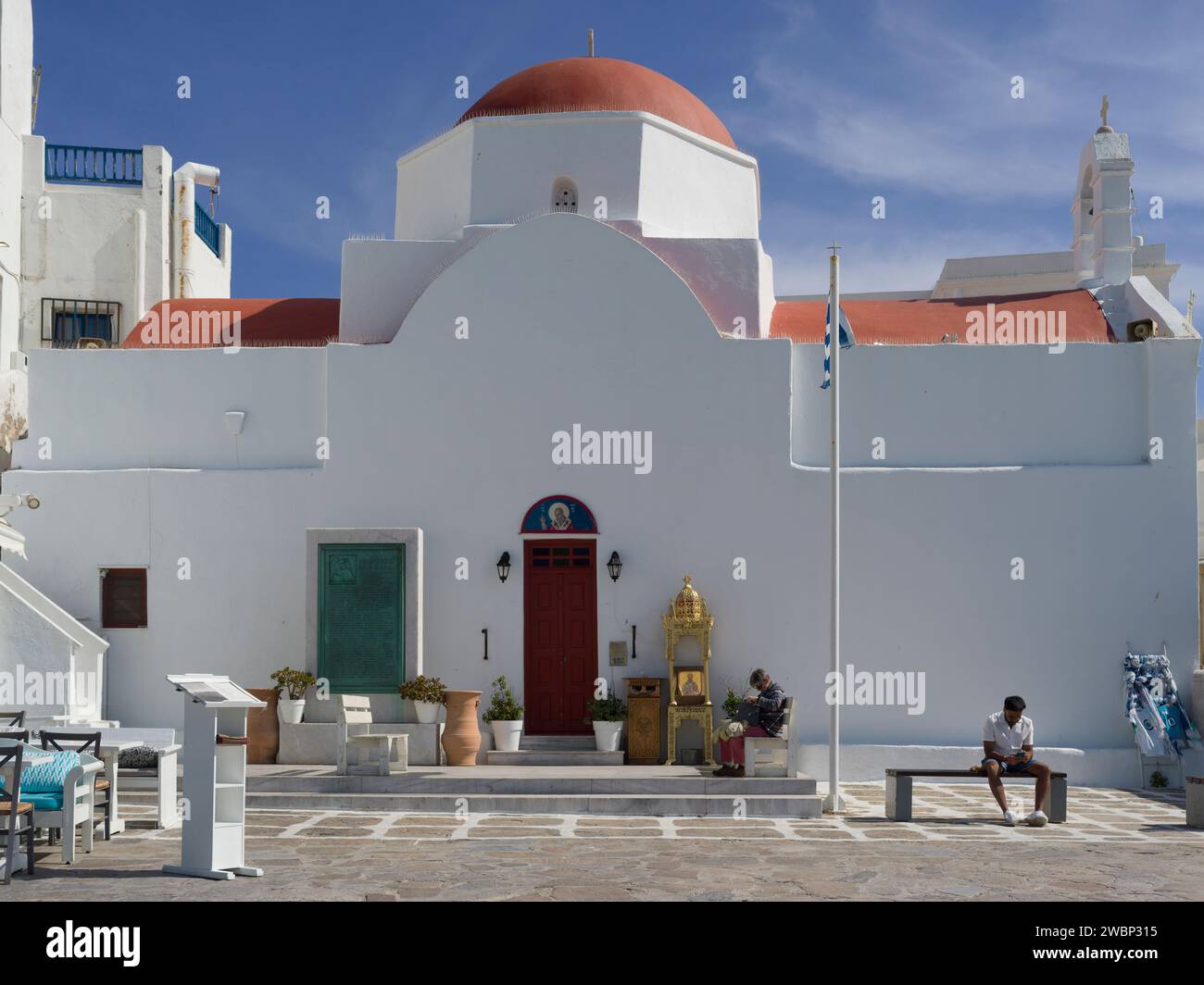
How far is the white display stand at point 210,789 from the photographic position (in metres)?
8.95

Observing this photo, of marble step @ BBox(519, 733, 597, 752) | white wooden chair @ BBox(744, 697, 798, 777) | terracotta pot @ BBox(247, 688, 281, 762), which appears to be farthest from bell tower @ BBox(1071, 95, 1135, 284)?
terracotta pot @ BBox(247, 688, 281, 762)

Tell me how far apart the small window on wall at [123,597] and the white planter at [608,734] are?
5.65 metres

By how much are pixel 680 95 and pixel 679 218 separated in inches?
83.9

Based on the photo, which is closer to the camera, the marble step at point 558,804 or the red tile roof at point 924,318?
the marble step at point 558,804

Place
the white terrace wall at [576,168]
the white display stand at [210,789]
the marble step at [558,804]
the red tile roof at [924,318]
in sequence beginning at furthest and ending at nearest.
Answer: the white terrace wall at [576,168] < the red tile roof at [924,318] < the marble step at [558,804] < the white display stand at [210,789]

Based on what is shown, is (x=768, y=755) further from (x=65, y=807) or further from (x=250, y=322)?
(x=250, y=322)

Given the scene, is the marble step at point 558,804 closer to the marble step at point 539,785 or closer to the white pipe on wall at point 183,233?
the marble step at point 539,785

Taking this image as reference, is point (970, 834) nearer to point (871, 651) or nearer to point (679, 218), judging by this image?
point (871, 651)

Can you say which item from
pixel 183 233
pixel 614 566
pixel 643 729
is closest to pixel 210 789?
pixel 643 729

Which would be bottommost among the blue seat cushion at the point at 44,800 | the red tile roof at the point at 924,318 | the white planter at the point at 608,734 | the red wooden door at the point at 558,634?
the white planter at the point at 608,734

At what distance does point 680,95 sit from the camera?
18.6 meters

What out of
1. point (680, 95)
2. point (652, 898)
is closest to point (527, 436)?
point (680, 95)

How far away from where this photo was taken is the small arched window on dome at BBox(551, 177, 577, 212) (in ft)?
57.2

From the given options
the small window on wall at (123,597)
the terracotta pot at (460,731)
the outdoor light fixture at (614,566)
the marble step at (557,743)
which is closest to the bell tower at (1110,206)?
the outdoor light fixture at (614,566)
